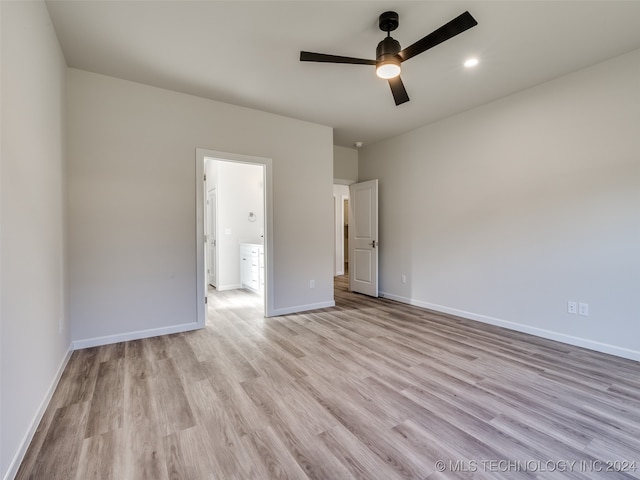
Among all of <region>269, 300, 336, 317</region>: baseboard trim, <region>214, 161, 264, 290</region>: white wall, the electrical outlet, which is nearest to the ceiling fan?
the electrical outlet

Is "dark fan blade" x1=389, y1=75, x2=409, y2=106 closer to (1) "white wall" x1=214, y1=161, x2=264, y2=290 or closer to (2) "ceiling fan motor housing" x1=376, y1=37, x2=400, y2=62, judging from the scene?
(2) "ceiling fan motor housing" x1=376, y1=37, x2=400, y2=62

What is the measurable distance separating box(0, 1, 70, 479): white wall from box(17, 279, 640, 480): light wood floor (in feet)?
0.78

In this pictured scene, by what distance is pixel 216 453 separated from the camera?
5.03 feet

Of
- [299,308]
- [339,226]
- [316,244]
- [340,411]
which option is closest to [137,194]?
[316,244]

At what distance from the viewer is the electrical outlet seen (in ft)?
9.48

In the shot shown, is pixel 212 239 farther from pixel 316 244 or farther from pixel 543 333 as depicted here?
pixel 543 333

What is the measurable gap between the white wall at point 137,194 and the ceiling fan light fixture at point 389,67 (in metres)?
2.07

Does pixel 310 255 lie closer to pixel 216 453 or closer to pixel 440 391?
pixel 440 391

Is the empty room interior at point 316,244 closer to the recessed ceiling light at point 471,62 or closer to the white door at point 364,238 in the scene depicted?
Answer: the recessed ceiling light at point 471,62

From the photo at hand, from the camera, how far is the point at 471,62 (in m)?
2.78

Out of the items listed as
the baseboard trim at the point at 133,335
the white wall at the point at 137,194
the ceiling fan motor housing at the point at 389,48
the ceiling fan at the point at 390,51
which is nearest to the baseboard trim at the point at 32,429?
the baseboard trim at the point at 133,335

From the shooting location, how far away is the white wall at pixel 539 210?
8.84 feet

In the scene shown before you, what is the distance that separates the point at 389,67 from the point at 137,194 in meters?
2.78

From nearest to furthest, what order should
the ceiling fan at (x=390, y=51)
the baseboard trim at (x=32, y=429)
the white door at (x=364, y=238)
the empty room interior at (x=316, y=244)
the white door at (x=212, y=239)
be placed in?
the baseboard trim at (x=32, y=429), the empty room interior at (x=316, y=244), the ceiling fan at (x=390, y=51), the white door at (x=364, y=238), the white door at (x=212, y=239)
